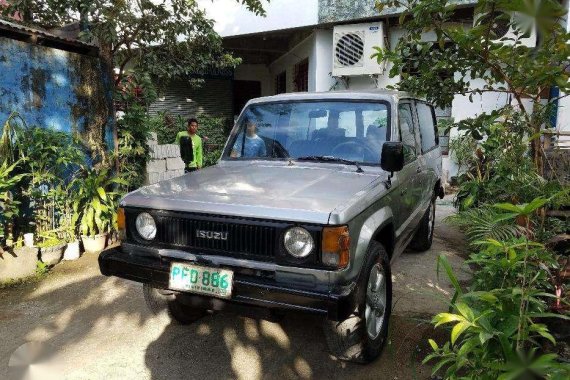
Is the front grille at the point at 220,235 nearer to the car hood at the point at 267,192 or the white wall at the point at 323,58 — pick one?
the car hood at the point at 267,192

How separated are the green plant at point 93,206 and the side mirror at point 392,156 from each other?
3535 mm

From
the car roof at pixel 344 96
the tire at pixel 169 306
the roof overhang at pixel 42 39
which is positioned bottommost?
the tire at pixel 169 306

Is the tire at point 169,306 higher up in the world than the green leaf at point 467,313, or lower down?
lower down

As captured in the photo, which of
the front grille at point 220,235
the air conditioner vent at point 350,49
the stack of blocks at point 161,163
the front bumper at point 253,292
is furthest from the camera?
the air conditioner vent at point 350,49

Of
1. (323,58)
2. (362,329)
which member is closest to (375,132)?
(362,329)

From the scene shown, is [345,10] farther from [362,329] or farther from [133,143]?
[362,329]

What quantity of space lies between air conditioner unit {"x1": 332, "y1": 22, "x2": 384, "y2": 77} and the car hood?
21.4ft

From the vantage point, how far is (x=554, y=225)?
3303 mm

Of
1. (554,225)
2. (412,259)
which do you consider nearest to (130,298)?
(412,259)

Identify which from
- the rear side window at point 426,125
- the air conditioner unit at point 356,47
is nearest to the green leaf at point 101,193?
the rear side window at point 426,125

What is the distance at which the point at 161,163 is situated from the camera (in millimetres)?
7816

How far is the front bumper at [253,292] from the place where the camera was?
84.4 inches

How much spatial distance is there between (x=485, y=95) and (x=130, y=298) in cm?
821

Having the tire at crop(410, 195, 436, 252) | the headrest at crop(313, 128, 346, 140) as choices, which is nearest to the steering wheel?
the headrest at crop(313, 128, 346, 140)
